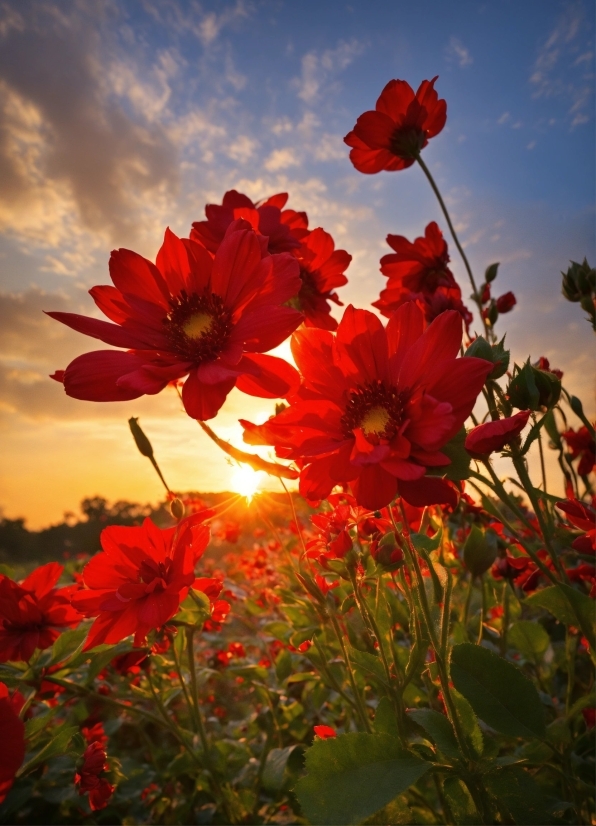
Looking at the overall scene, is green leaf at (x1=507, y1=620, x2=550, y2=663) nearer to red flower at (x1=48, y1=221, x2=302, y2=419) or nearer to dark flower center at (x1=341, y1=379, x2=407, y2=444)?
→ dark flower center at (x1=341, y1=379, x2=407, y2=444)

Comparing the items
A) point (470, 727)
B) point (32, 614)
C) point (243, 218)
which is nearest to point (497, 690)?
point (470, 727)

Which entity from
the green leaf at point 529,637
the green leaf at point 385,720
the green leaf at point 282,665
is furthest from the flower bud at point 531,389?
the green leaf at point 282,665

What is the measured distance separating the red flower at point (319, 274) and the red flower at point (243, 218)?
4 centimetres

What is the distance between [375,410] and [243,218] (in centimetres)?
37

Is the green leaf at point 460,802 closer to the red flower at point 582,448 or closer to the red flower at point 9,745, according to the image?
the red flower at point 9,745

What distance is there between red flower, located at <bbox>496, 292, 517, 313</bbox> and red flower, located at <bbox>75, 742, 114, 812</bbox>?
1.80 m

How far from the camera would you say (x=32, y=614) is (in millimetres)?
1070

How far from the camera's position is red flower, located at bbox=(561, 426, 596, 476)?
145 cm

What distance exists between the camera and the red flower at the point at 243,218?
2.57 ft

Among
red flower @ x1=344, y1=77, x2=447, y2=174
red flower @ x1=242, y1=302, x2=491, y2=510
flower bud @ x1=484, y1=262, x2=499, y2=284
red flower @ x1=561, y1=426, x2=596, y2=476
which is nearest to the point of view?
red flower @ x1=242, y1=302, x2=491, y2=510

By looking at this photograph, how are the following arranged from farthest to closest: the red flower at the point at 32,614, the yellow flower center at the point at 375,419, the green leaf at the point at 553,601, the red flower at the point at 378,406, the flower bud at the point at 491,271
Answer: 1. the flower bud at the point at 491,271
2. the red flower at the point at 32,614
3. the green leaf at the point at 553,601
4. the yellow flower center at the point at 375,419
5. the red flower at the point at 378,406

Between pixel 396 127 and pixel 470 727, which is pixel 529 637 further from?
pixel 396 127

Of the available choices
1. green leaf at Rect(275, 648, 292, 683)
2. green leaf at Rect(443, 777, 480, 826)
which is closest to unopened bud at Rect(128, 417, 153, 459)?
green leaf at Rect(443, 777, 480, 826)

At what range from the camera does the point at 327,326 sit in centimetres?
97
